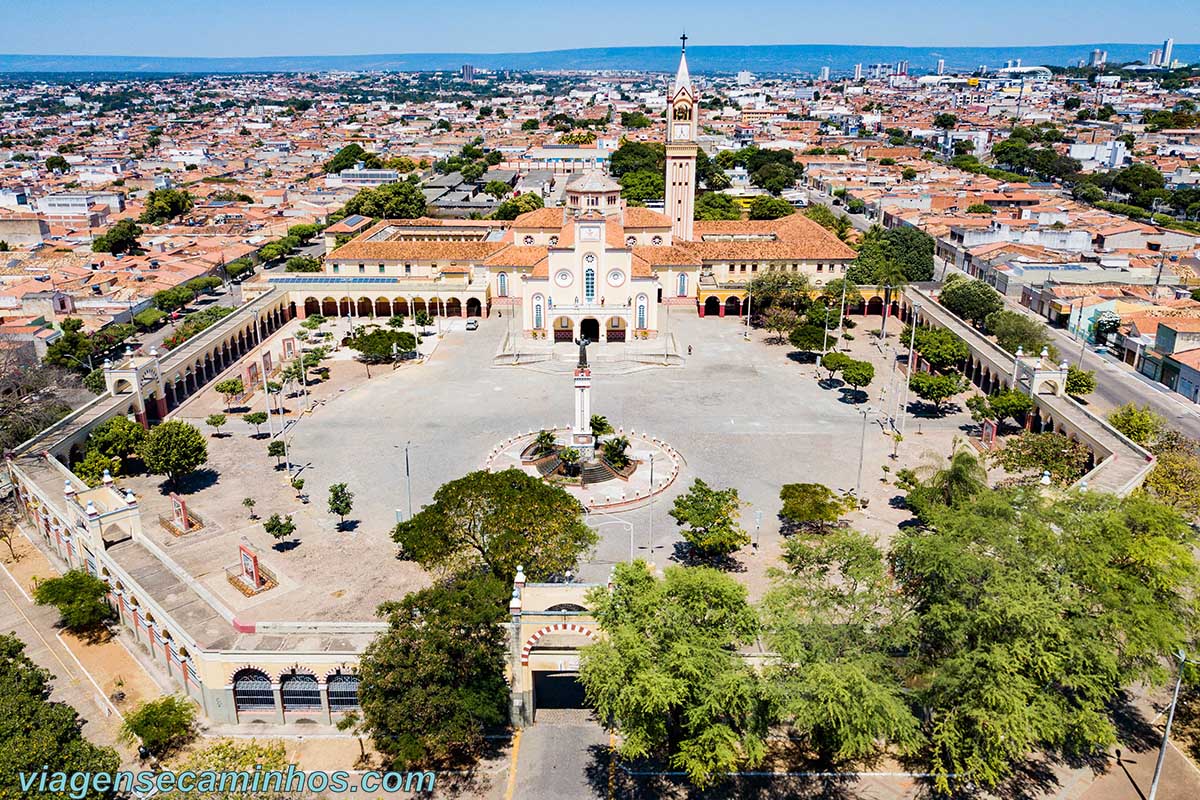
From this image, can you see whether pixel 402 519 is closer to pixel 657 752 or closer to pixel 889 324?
pixel 657 752

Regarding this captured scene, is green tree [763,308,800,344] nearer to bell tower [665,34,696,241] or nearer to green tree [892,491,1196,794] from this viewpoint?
bell tower [665,34,696,241]

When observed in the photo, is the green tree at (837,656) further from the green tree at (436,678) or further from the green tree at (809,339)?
the green tree at (809,339)

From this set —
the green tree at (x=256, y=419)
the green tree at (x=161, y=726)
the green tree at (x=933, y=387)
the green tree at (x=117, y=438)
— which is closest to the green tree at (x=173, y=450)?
the green tree at (x=117, y=438)

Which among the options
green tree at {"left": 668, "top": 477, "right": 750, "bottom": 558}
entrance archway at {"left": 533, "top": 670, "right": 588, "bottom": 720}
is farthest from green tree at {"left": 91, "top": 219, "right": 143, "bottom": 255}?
entrance archway at {"left": 533, "top": 670, "right": 588, "bottom": 720}

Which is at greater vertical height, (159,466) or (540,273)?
(540,273)

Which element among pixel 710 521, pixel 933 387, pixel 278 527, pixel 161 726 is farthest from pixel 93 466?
pixel 933 387

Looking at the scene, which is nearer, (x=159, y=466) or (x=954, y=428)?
(x=159, y=466)

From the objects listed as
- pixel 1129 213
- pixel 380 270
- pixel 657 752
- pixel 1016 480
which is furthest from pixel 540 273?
pixel 1129 213
